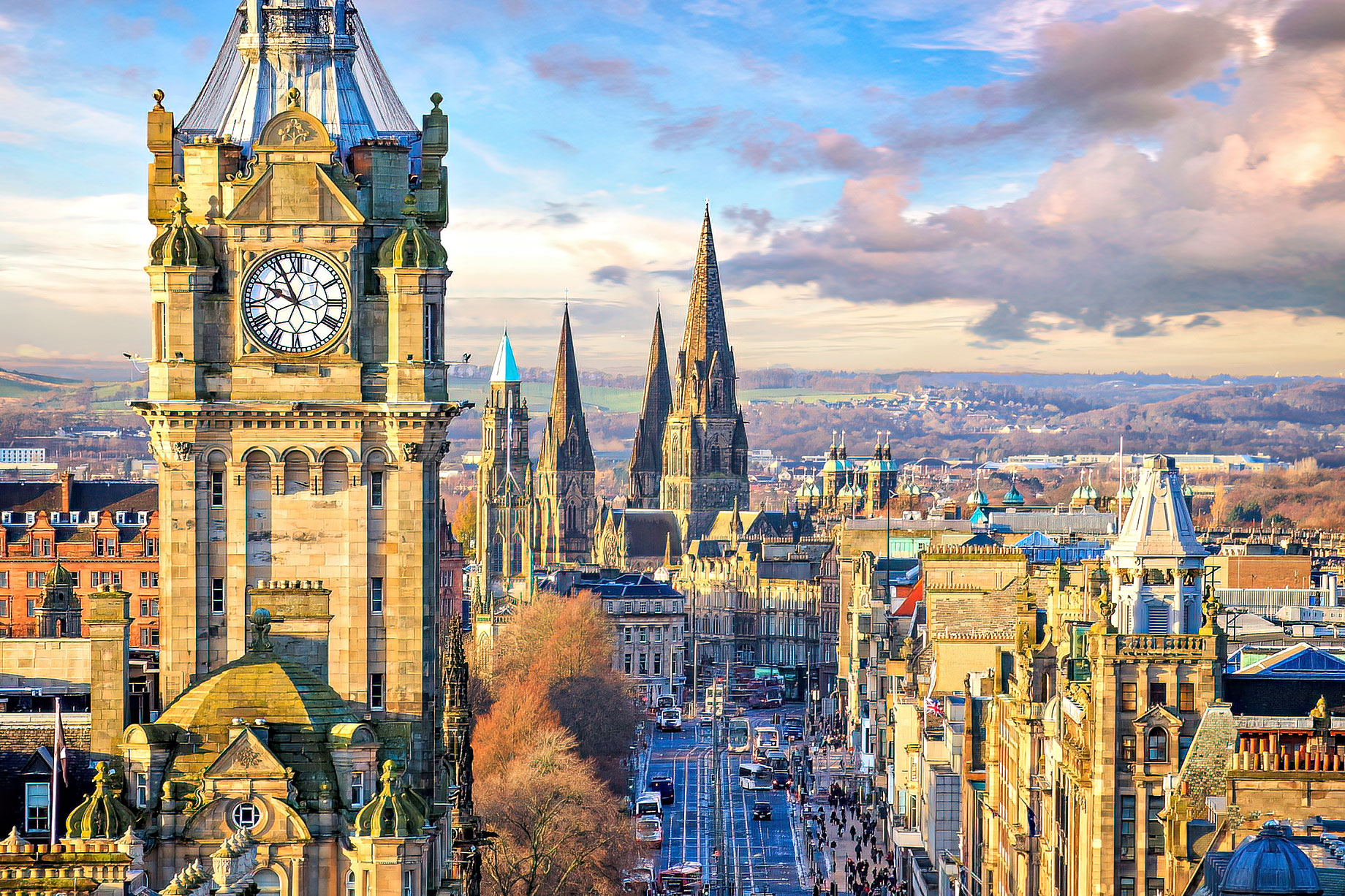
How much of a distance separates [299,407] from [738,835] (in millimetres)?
102210

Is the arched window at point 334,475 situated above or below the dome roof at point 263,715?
above

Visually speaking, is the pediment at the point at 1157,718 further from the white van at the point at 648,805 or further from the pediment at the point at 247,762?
the white van at the point at 648,805

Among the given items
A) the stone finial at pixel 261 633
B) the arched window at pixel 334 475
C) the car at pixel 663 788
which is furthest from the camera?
the car at pixel 663 788

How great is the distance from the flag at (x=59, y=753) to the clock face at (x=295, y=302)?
13002 millimetres

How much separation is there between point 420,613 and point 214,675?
13787 millimetres

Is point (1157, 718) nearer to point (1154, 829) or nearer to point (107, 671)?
point (1154, 829)

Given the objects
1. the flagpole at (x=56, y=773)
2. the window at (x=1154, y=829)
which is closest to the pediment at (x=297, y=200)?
the flagpole at (x=56, y=773)

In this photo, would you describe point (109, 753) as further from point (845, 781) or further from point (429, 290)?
point (845, 781)

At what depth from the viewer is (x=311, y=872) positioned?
4819cm

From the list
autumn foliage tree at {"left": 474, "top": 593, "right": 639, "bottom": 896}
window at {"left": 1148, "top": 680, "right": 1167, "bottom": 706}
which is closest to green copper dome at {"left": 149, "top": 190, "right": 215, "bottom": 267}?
window at {"left": 1148, "top": 680, "right": 1167, "bottom": 706}

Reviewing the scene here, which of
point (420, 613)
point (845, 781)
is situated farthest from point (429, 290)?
point (845, 781)

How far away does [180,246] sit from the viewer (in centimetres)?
6050

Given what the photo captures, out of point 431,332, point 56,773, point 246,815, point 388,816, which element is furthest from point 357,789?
point 431,332

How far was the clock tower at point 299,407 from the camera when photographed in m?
60.9
